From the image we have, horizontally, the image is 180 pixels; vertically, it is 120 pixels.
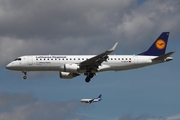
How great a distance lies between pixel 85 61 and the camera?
86.1m

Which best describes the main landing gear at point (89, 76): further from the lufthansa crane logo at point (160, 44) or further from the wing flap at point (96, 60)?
the lufthansa crane logo at point (160, 44)

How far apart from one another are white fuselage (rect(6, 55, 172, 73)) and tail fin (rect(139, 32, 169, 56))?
7.98 ft

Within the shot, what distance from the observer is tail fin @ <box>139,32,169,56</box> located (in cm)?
9344

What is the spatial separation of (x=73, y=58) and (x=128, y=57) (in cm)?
962

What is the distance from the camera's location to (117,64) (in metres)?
88.8

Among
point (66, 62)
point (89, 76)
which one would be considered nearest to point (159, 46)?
point (89, 76)

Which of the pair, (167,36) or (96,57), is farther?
(167,36)

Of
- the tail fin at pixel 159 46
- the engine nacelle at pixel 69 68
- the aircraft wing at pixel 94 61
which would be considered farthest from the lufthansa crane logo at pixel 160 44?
the engine nacelle at pixel 69 68

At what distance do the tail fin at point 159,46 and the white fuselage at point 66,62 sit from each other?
7.98 ft

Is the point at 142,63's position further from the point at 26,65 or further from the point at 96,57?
the point at 26,65

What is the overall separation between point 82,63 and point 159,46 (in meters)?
16.7

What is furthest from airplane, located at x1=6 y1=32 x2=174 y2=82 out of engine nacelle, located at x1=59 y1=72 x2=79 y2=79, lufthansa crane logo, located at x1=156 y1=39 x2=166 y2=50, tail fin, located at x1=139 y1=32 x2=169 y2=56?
lufthansa crane logo, located at x1=156 y1=39 x2=166 y2=50

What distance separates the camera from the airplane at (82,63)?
86.4 metres

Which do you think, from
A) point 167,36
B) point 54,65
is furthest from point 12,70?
point 167,36
